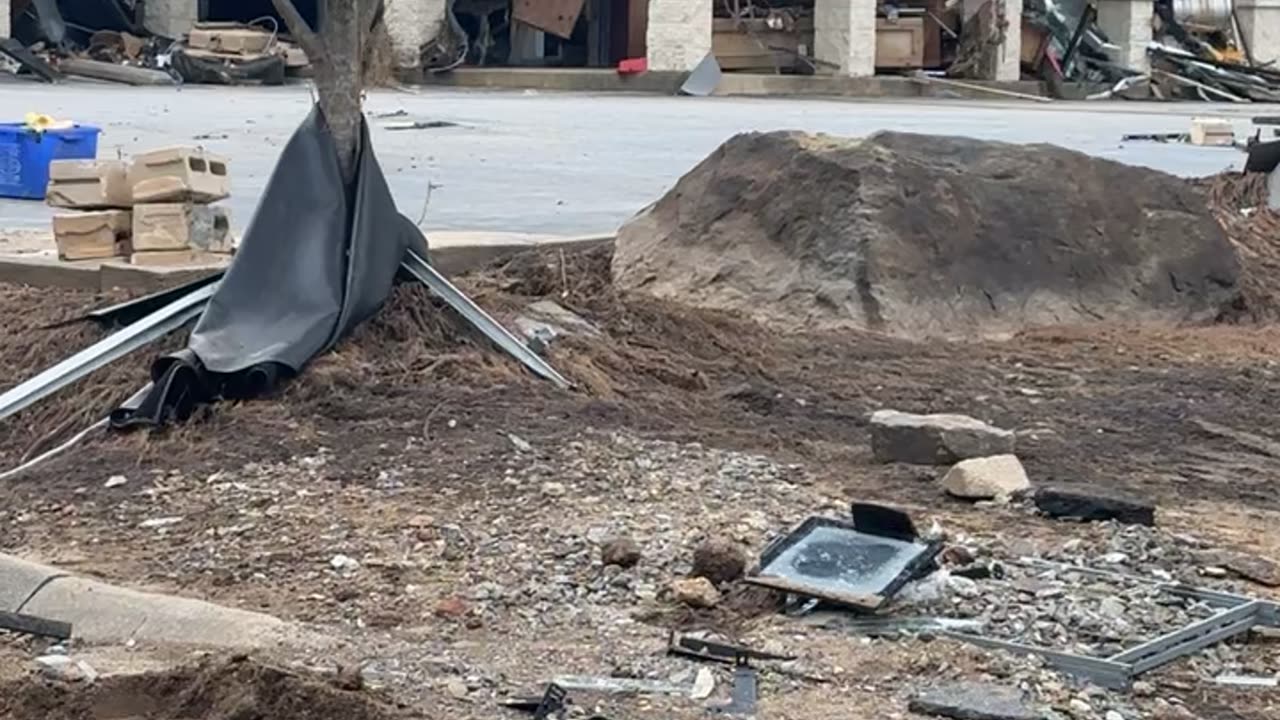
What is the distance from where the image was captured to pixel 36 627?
4.41 metres

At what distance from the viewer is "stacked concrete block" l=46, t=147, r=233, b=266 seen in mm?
7203

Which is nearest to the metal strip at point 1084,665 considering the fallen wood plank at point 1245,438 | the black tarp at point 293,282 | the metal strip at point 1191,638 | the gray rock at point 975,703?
the metal strip at point 1191,638

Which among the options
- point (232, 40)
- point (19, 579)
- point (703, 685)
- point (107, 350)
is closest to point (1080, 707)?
point (703, 685)

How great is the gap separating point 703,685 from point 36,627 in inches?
59.1

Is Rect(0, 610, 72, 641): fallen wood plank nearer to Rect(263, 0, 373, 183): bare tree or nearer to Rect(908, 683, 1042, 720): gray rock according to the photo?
Rect(908, 683, 1042, 720): gray rock

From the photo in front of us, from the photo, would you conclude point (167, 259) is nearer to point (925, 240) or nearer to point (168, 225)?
point (168, 225)

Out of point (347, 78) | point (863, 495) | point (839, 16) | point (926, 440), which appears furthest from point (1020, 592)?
point (839, 16)

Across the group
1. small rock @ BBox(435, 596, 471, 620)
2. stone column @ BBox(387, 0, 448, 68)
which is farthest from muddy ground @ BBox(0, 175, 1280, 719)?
stone column @ BBox(387, 0, 448, 68)

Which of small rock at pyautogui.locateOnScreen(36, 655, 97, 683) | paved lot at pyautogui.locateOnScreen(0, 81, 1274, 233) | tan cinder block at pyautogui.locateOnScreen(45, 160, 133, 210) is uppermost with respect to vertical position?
tan cinder block at pyautogui.locateOnScreen(45, 160, 133, 210)

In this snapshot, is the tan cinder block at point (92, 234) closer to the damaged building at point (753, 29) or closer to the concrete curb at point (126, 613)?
the concrete curb at point (126, 613)

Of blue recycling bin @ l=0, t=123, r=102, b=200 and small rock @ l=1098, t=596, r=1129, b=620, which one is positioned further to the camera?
blue recycling bin @ l=0, t=123, r=102, b=200

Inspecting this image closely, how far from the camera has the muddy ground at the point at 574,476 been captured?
424 cm

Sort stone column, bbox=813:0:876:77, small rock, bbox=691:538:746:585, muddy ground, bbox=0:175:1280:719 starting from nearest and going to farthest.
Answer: muddy ground, bbox=0:175:1280:719, small rock, bbox=691:538:746:585, stone column, bbox=813:0:876:77

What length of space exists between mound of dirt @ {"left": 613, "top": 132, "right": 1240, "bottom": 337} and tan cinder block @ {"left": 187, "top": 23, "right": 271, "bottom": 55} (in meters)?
17.7
